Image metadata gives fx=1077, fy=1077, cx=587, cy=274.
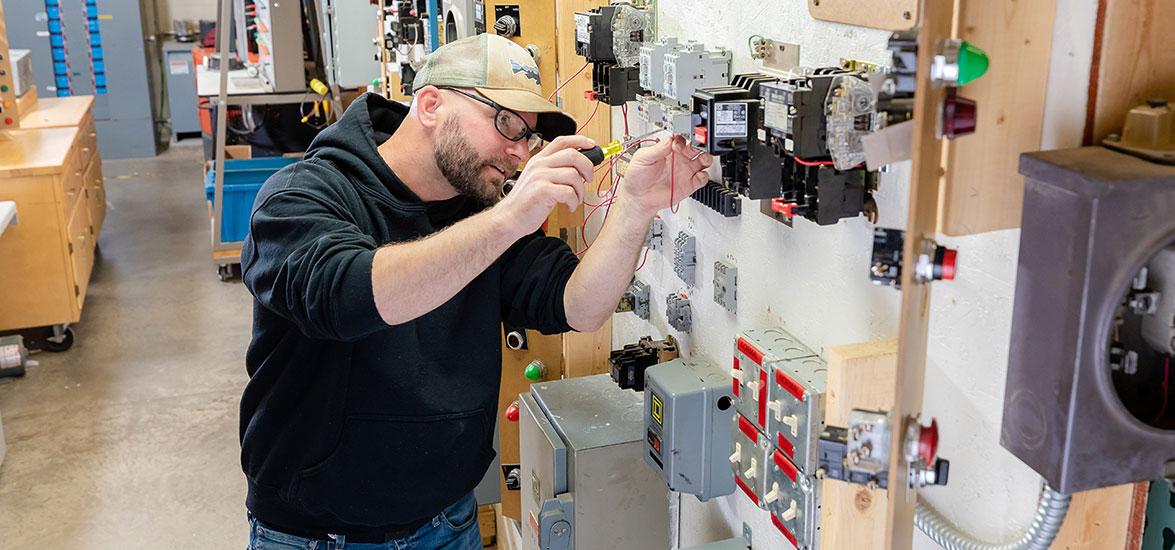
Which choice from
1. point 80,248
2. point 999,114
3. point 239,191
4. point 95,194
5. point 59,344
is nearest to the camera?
point 999,114

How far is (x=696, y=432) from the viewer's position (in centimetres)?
202

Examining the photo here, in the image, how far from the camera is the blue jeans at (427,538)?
1.94m

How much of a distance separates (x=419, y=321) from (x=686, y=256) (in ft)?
2.04

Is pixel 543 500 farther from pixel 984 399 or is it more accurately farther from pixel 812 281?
pixel 984 399

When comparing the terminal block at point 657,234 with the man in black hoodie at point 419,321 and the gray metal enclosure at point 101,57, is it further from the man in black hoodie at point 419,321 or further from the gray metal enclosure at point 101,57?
the gray metal enclosure at point 101,57

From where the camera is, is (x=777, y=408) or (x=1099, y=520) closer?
(x=1099, y=520)

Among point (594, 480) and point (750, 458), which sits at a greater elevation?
point (750, 458)

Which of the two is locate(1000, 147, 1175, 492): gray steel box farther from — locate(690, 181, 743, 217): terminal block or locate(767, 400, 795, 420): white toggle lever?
locate(690, 181, 743, 217): terminal block

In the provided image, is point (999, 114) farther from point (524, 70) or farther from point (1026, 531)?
point (524, 70)

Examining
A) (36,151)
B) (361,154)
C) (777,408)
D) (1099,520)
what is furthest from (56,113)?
(1099,520)

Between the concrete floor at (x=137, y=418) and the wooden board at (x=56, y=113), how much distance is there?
0.87 m

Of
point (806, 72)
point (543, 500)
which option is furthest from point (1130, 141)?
point (543, 500)

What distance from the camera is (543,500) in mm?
2352

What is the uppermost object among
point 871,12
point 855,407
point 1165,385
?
point 871,12
